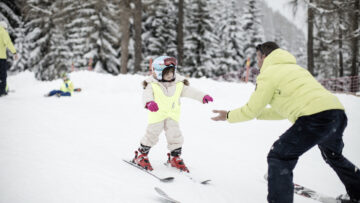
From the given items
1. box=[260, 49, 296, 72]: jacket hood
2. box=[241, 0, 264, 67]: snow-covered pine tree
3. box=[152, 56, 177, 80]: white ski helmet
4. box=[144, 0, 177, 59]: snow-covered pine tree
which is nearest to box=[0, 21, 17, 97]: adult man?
box=[152, 56, 177, 80]: white ski helmet

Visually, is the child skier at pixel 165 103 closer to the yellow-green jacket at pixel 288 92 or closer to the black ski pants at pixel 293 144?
the yellow-green jacket at pixel 288 92

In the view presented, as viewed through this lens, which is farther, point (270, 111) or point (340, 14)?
point (340, 14)

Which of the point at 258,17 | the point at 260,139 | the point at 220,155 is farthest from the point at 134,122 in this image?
the point at 258,17

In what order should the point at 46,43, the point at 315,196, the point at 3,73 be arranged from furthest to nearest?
the point at 46,43, the point at 3,73, the point at 315,196

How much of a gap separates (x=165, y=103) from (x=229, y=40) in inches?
1199

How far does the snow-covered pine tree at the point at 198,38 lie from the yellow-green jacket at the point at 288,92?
25.5 m

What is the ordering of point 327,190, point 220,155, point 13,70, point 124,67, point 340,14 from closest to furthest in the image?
1. point 327,190
2. point 220,155
3. point 340,14
4. point 124,67
5. point 13,70

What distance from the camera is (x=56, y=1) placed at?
2420cm

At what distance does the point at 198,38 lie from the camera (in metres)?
28.3

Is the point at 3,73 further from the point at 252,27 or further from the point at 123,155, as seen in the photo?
the point at 252,27

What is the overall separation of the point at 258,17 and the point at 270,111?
108 feet

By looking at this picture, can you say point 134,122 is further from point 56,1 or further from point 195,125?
point 56,1

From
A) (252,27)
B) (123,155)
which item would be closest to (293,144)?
(123,155)

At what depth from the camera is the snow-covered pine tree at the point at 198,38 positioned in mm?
28172
